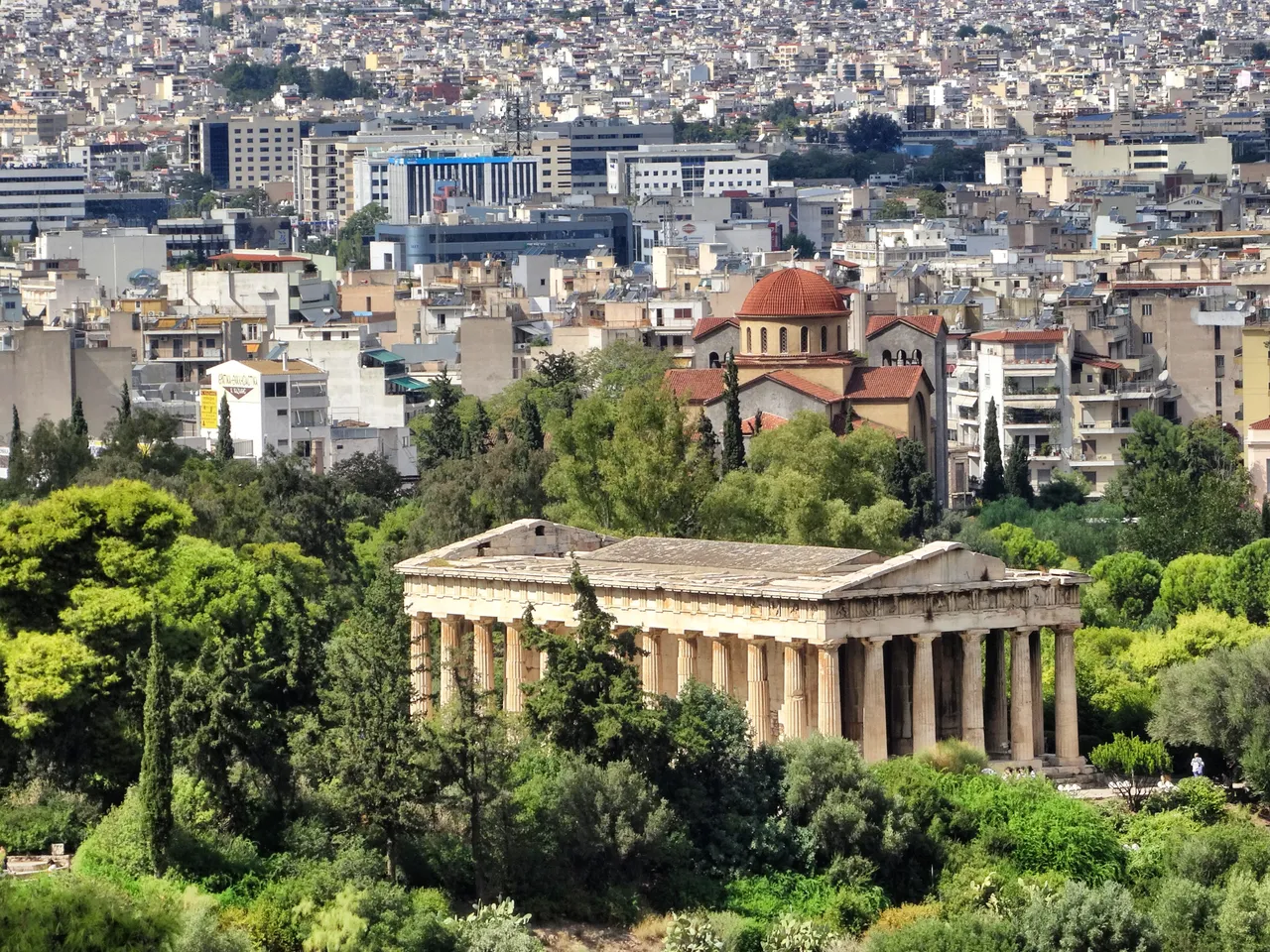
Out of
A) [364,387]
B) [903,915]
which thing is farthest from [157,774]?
[364,387]

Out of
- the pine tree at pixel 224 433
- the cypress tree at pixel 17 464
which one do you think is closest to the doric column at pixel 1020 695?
the cypress tree at pixel 17 464

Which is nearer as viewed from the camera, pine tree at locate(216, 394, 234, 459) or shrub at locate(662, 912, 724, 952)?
shrub at locate(662, 912, 724, 952)

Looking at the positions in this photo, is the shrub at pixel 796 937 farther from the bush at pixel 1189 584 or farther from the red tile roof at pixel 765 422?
the red tile roof at pixel 765 422

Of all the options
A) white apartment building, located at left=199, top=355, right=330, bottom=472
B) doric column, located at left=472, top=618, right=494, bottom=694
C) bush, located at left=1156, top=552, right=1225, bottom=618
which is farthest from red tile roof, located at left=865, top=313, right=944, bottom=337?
doric column, located at left=472, top=618, right=494, bottom=694

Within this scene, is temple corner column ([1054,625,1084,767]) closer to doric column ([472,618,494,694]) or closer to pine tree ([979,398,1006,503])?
doric column ([472,618,494,694])

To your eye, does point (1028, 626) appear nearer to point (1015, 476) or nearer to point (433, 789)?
point (433, 789)

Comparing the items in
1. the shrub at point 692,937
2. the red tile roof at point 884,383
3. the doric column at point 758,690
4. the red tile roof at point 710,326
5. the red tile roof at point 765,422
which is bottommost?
the shrub at point 692,937
